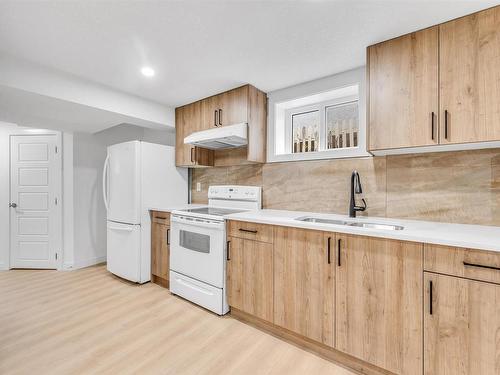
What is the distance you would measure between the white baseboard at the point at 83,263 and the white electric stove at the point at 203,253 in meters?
1.81

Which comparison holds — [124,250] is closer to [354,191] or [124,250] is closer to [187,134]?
[187,134]

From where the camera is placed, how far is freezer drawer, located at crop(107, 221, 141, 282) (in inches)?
113

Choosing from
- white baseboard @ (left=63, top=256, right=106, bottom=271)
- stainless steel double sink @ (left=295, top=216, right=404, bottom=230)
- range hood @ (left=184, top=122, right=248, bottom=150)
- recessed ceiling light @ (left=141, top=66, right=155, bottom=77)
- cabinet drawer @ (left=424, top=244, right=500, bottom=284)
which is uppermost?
recessed ceiling light @ (left=141, top=66, right=155, bottom=77)

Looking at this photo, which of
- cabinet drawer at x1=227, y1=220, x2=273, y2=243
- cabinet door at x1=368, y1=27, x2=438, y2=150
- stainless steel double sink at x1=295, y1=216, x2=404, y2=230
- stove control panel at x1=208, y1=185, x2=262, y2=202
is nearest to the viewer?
cabinet door at x1=368, y1=27, x2=438, y2=150

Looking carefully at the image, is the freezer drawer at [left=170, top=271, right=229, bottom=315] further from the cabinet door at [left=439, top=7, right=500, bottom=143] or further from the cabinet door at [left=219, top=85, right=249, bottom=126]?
the cabinet door at [left=439, top=7, right=500, bottom=143]

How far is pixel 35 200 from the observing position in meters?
3.48

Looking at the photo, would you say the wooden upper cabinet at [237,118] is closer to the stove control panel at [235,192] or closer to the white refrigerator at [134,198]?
the stove control panel at [235,192]

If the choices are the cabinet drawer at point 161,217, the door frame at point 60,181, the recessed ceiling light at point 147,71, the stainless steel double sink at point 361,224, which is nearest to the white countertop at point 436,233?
the stainless steel double sink at point 361,224

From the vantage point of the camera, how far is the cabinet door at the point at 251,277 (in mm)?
1954

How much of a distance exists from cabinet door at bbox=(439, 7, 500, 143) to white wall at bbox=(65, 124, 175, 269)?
11.3ft

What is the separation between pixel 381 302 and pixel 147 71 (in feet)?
8.30

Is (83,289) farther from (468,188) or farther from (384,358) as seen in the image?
(468,188)

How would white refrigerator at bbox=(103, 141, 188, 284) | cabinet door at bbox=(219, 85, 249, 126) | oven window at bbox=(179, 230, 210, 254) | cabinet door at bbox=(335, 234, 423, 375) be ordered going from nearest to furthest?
cabinet door at bbox=(335, 234, 423, 375)
oven window at bbox=(179, 230, 210, 254)
cabinet door at bbox=(219, 85, 249, 126)
white refrigerator at bbox=(103, 141, 188, 284)

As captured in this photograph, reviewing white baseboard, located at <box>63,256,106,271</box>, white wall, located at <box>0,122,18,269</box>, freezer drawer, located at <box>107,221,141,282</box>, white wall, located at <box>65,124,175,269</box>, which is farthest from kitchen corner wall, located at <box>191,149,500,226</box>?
white wall, located at <box>0,122,18,269</box>
